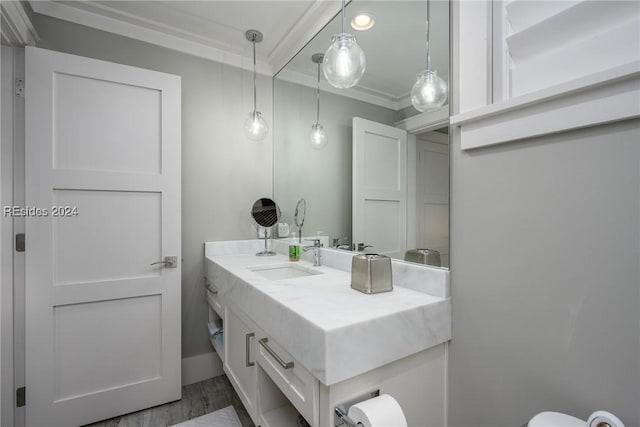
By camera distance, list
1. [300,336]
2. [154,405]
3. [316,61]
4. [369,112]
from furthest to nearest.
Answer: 1. [316,61]
2. [154,405]
3. [369,112]
4. [300,336]

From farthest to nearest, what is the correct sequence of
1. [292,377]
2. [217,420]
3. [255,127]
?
[255,127] → [217,420] → [292,377]

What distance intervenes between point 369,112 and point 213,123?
1.24m

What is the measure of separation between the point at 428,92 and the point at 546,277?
759 mm

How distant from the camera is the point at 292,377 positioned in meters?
0.93

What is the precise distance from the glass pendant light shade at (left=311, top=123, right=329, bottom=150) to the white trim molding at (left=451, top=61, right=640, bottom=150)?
0.95 meters

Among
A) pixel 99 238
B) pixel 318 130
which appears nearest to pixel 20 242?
pixel 99 238

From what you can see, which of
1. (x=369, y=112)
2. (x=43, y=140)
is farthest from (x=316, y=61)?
(x=43, y=140)

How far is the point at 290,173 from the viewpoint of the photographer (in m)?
2.17

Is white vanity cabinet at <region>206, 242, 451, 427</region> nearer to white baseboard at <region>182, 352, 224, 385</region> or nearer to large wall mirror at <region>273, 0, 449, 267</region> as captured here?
large wall mirror at <region>273, 0, 449, 267</region>

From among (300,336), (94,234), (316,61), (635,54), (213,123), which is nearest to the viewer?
(635,54)

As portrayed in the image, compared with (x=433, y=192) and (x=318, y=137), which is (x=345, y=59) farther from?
(x=318, y=137)

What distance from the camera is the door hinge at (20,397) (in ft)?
4.92

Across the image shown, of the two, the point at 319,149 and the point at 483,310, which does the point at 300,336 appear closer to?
the point at 483,310

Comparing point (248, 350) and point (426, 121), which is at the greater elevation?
point (426, 121)
